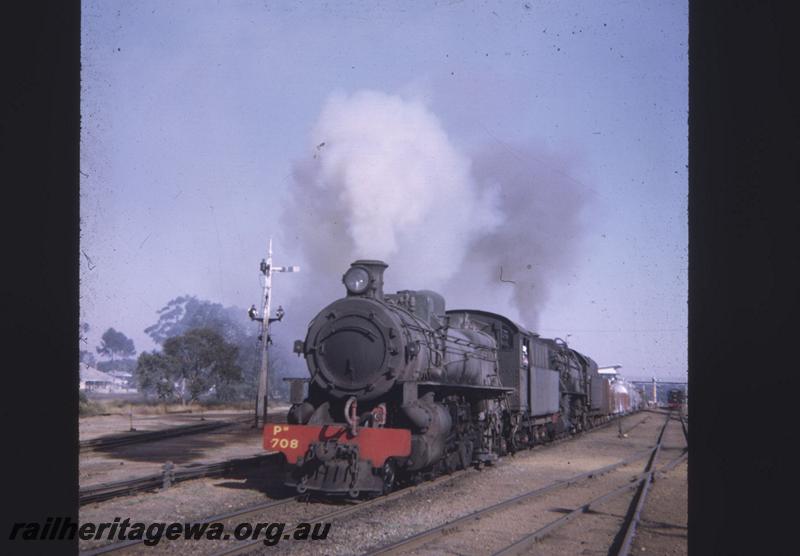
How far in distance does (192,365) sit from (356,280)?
47359 millimetres

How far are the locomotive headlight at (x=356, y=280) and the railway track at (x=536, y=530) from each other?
4.33m

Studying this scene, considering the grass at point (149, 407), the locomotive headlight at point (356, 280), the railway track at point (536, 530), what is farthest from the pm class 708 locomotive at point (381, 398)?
the grass at point (149, 407)

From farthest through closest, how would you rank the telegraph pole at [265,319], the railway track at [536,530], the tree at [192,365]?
the tree at [192,365] → the telegraph pole at [265,319] → the railway track at [536,530]

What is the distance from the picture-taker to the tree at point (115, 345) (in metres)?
136

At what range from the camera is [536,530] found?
351 inches

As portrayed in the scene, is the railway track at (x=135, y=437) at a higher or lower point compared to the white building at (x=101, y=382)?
higher

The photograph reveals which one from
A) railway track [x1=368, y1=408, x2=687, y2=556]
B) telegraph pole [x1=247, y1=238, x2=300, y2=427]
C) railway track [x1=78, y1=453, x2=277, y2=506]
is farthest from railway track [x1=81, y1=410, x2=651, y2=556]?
telegraph pole [x1=247, y1=238, x2=300, y2=427]

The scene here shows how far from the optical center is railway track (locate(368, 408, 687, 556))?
7.83 m

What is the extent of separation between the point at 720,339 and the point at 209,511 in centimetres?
982

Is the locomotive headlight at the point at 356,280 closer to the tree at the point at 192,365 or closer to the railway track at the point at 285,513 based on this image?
the railway track at the point at 285,513

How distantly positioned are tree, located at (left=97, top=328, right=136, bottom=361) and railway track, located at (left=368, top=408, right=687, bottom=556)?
13605cm

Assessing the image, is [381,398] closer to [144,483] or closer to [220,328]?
[144,483]
